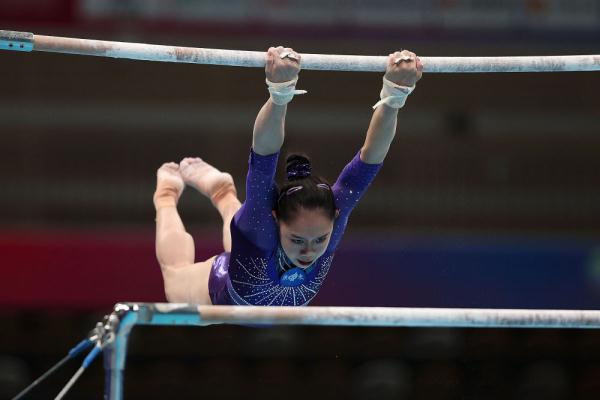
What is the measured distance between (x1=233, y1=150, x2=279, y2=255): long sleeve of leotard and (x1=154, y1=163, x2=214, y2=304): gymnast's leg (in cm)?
52

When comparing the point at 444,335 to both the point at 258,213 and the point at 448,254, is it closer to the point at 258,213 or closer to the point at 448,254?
the point at 448,254

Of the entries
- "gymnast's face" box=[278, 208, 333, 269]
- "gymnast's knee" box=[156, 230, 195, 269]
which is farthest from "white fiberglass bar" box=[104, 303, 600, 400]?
"gymnast's knee" box=[156, 230, 195, 269]

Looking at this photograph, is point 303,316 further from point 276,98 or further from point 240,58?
point 240,58

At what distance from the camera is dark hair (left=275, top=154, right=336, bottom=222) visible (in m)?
2.76

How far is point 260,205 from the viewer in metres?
2.75

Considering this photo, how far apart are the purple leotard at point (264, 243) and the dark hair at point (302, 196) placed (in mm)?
38

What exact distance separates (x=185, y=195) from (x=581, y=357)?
3.05 m

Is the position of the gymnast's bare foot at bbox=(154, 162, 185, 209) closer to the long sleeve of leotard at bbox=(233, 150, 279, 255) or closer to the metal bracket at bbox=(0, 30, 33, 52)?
the long sleeve of leotard at bbox=(233, 150, 279, 255)

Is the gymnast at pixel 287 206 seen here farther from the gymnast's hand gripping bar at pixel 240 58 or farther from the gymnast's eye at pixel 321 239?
the gymnast's hand gripping bar at pixel 240 58

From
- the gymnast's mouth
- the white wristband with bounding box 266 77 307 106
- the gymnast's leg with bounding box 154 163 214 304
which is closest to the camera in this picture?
the white wristband with bounding box 266 77 307 106

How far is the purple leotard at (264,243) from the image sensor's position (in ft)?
8.95

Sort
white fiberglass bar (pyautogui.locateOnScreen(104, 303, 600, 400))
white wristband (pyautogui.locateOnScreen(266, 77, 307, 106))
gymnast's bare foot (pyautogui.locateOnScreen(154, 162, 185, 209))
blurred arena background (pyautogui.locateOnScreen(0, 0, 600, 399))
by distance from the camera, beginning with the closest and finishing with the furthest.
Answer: white fiberglass bar (pyautogui.locateOnScreen(104, 303, 600, 400)) < white wristband (pyautogui.locateOnScreen(266, 77, 307, 106)) < gymnast's bare foot (pyautogui.locateOnScreen(154, 162, 185, 209)) < blurred arena background (pyautogui.locateOnScreen(0, 0, 600, 399))

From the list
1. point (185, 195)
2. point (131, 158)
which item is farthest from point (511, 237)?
point (131, 158)

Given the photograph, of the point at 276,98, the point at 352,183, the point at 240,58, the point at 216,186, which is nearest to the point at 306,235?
the point at 352,183
